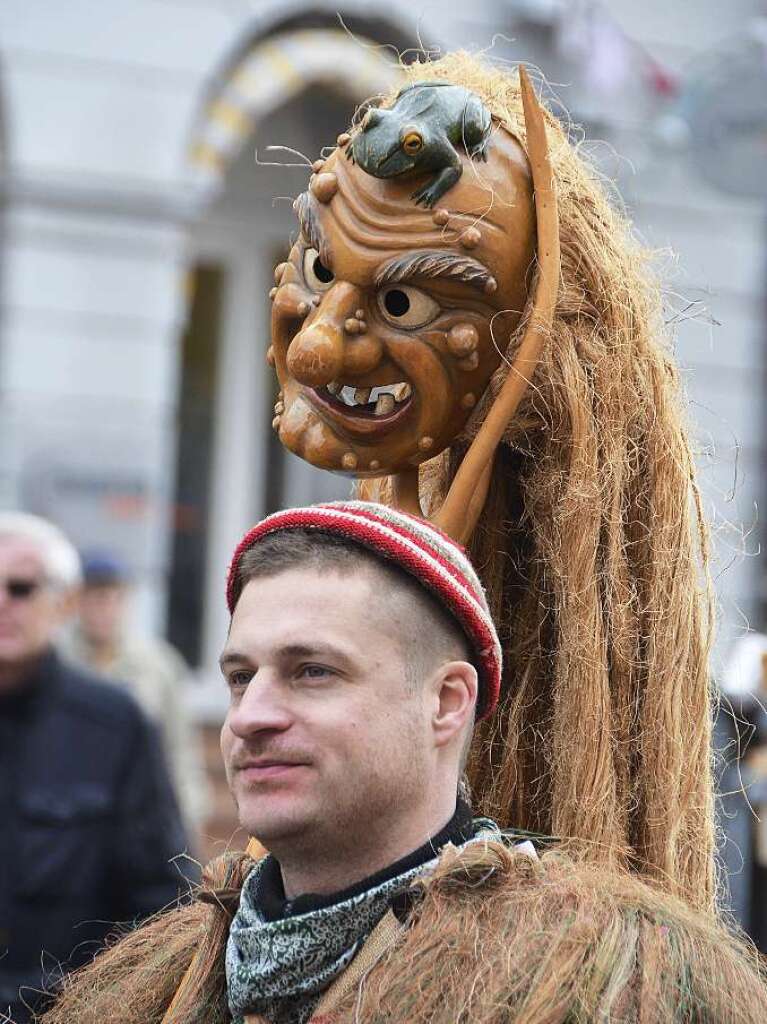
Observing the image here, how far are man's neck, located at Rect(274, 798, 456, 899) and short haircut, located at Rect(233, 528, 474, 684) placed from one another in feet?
0.53

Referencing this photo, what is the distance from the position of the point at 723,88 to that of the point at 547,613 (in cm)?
489

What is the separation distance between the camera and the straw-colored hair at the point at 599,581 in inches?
81.6

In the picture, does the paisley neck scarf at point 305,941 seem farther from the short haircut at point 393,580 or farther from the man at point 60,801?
the man at point 60,801

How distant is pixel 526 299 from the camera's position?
2.08m

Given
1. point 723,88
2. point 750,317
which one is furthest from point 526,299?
point 750,317

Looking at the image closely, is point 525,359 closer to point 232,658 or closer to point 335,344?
point 335,344

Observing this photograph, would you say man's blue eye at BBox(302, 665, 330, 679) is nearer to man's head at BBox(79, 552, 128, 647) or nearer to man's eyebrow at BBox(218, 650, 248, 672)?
man's eyebrow at BBox(218, 650, 248, 672)

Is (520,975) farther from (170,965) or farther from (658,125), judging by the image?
(658,125)

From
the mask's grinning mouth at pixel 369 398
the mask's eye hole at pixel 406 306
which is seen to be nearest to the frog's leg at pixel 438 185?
the mask's eye hole at pixel 406 306

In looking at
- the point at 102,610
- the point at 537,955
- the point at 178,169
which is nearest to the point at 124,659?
the point at 102,610

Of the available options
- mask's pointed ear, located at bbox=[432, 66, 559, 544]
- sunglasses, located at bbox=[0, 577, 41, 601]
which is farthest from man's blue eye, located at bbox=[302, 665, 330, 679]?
sunglasses, located at bbox=[0, 577, 41, 601]

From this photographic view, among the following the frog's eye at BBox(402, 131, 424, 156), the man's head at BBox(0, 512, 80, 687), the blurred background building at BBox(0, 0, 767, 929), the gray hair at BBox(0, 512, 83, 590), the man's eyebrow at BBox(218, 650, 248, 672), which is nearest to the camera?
the man's eyebrow at BBox(218, 650, 248, 672)

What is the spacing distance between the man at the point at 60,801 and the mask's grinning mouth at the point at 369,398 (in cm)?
192

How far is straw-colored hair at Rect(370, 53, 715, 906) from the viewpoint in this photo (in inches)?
81.6
